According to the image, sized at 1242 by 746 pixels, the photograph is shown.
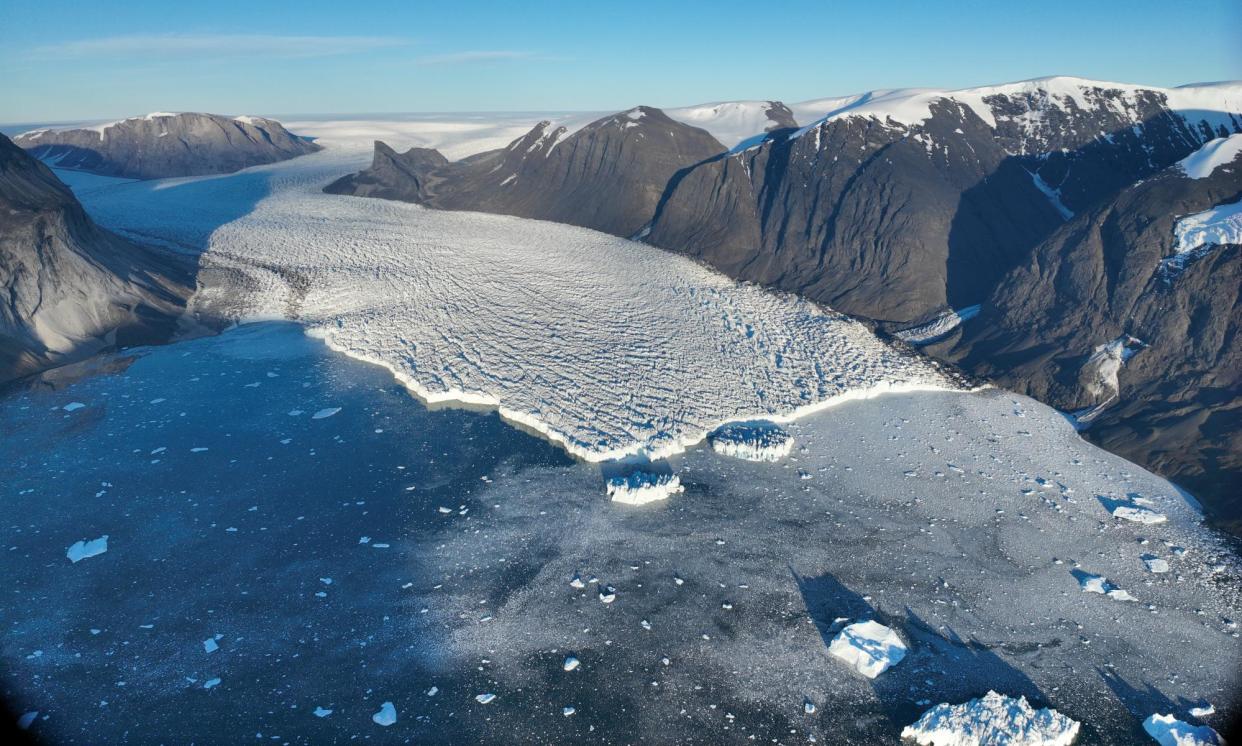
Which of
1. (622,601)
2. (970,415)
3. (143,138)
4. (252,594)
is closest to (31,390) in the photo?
(252,594)

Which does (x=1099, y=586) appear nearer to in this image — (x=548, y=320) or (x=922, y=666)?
(x=922, y=666)

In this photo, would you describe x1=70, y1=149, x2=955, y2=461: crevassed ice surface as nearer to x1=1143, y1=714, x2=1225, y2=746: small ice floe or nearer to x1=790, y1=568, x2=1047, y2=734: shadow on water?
x1=790, y1=568, x2=1047, y2=734: shadow on water

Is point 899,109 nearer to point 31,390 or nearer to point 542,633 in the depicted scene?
point 542,633

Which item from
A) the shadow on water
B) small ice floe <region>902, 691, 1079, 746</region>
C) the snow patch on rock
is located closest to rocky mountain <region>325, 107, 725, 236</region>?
the snow patch on rock

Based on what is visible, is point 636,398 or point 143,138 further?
point 143,138

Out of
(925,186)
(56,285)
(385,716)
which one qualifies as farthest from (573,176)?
(385,716)

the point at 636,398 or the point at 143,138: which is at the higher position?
the point at 143,138

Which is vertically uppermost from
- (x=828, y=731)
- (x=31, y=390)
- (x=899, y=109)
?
(x=899, y=109)

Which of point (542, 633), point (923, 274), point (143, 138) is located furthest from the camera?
point (143, 138)
